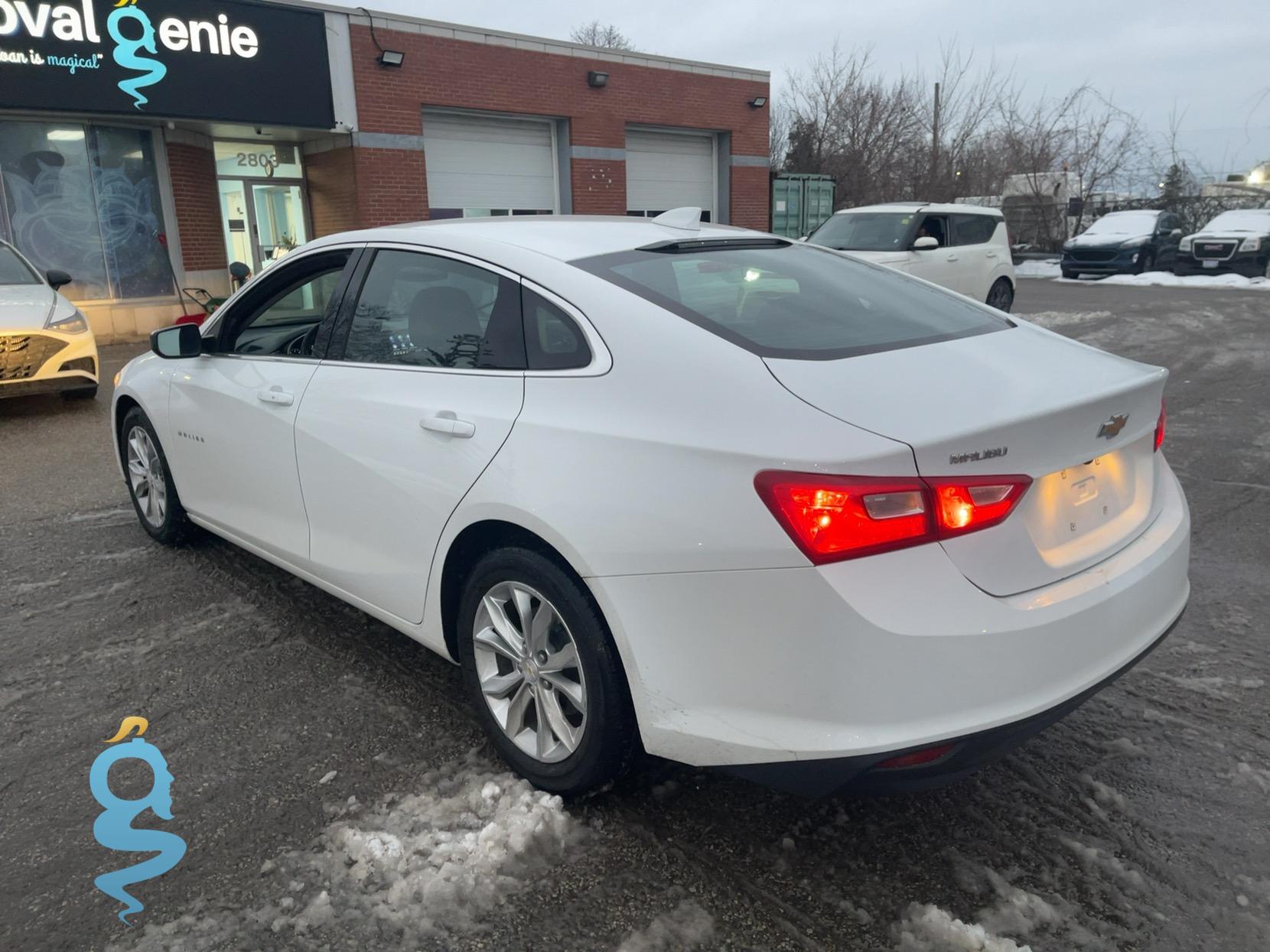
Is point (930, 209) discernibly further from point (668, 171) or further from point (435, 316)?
point (435, 316)

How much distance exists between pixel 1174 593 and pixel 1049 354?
2.41 feet

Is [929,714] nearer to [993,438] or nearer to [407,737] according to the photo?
[993,438]

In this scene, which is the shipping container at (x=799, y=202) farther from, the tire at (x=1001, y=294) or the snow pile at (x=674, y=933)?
the snow pile at (x=674, y=933)

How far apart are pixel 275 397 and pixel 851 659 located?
8.08ft

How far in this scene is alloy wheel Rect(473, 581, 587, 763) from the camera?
2582 mm

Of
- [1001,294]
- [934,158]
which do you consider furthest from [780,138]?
[1001,294]

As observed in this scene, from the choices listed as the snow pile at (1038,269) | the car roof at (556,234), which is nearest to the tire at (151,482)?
the car roof at (556,234)

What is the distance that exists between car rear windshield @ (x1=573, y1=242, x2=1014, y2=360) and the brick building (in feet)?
45.0

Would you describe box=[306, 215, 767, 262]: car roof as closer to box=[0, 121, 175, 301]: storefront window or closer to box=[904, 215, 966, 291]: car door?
box=[904, 215, 966, 291]: car door

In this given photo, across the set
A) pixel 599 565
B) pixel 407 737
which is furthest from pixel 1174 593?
pixel 407 737

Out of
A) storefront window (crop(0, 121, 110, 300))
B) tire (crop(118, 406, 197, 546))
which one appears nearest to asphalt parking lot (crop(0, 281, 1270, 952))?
tire (crop(118, 406, 197, 546))

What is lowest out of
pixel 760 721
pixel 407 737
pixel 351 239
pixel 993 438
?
pixel 407 737

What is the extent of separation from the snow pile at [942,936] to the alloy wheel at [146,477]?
3.92 meters

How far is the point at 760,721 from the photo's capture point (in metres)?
2.17
